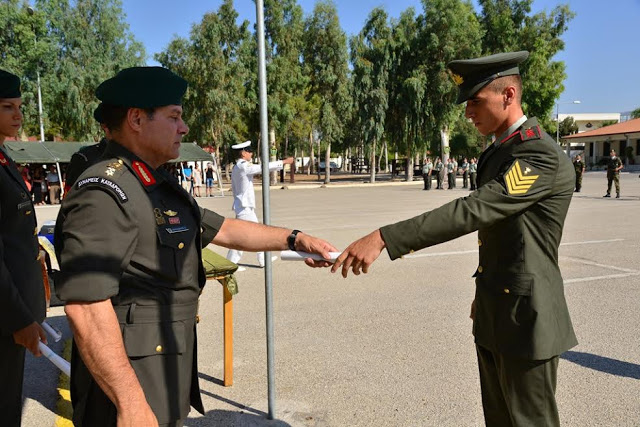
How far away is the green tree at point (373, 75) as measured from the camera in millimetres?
33875

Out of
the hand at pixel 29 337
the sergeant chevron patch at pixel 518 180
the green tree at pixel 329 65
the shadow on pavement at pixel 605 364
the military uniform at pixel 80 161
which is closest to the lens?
the sergeant chevron patch at pixel 518 180

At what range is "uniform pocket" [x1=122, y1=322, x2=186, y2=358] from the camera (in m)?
1.77

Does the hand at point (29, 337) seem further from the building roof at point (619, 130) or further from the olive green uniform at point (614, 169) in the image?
the building roof at point (619, 130)

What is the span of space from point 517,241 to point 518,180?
30 cm

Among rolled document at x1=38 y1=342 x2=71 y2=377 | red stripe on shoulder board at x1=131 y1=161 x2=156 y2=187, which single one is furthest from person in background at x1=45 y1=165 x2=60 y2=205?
red stripe on shoulder board at x1=131 y1=161 x2=156 y2=187

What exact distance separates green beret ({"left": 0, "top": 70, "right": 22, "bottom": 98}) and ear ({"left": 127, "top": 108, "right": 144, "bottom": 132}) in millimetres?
1598

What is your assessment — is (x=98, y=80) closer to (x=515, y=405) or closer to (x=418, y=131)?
(x=418, y=131)

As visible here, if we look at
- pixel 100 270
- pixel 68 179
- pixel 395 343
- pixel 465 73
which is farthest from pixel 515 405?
pixel 68 179

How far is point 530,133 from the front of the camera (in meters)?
2.33

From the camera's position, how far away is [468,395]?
3846 mm

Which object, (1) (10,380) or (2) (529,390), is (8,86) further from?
(2) (529,390)

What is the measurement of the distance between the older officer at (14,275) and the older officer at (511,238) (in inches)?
58.6

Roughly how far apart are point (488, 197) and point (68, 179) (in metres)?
2.78

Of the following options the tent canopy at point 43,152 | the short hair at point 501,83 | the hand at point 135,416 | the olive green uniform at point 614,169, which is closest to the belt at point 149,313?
the hand at point 135,416
